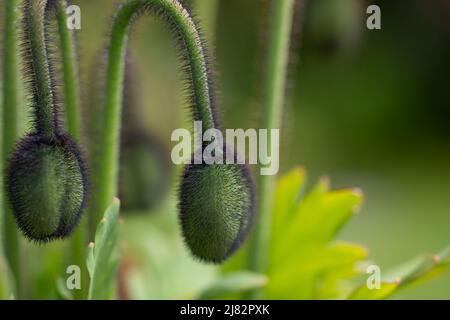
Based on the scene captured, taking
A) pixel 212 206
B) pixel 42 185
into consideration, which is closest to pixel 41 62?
pixel 42 185

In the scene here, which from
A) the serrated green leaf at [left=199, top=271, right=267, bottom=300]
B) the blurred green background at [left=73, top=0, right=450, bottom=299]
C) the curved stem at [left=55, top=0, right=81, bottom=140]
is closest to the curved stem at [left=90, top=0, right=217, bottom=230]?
the curved stem at [left=55, top=0, right=81, bottom=140]

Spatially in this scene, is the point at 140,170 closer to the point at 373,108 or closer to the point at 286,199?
the point at 286,199

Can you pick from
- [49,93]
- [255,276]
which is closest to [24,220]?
[49,93]

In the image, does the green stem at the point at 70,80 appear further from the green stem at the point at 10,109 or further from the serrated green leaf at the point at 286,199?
the serrated green leaf at the point at 286,199

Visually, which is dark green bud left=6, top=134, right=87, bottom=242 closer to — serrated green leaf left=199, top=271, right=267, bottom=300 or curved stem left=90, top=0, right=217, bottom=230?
curved stem left=90, top=0, right=217, bottom=230

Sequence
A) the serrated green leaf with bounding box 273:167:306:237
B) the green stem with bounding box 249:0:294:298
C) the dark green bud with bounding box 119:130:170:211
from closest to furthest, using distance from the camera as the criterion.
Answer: the green stem with bounding box 249:0:294:298
the serrated green leaf with bounding box 273:167:306:237
the dark green bud with bounding box 119:130:170:211
